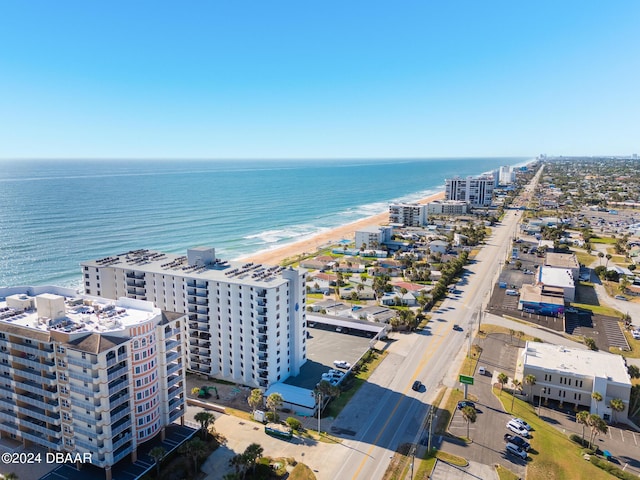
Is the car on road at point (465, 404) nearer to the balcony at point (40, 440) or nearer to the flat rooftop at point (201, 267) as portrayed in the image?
the flat rooftop at point (201, 267)

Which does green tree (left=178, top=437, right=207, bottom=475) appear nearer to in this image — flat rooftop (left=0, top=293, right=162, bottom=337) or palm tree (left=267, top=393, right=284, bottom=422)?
palm tree (left=267, top=393, right=284, bottom=422)

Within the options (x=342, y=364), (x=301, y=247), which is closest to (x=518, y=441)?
(x=342, y=364)

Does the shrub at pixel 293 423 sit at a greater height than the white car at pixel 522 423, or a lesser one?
greater

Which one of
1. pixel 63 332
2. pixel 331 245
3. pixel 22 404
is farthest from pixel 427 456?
pixel 331 245

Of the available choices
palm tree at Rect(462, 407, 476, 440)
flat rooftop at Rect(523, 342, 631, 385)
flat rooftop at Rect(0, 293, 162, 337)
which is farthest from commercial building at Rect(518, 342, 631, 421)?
flat rooftop at Rect(0, 293, 162, 337)

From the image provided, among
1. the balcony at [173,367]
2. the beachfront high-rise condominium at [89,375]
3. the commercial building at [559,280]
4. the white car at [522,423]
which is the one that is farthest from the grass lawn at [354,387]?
the commercial building at [559,280]
